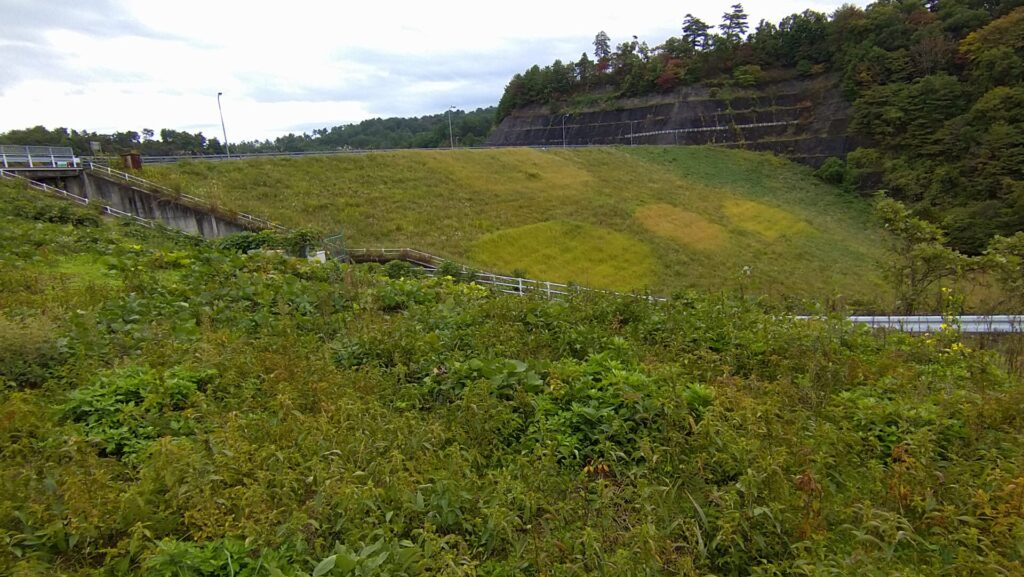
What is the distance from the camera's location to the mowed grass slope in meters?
23.2

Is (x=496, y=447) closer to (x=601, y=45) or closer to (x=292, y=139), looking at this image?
(x=601, y=45)

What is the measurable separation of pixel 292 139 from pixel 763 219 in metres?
110


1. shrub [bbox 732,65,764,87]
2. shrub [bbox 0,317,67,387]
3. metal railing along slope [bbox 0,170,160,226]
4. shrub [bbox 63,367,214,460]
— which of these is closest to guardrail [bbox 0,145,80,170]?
metal railing along slope [bbox 0,170,160,226]

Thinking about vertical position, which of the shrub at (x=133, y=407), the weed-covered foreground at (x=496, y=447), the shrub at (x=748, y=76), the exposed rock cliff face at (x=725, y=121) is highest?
the shrub at (x=748, y=76)

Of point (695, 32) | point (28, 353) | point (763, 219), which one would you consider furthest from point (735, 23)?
point (28, 353)

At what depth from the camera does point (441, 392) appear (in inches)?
203

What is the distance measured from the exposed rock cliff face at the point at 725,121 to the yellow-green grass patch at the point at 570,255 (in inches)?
1201

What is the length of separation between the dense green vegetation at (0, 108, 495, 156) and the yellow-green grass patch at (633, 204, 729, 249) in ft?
74.1

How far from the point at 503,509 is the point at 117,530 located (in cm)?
233

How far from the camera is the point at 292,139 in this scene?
11656cm

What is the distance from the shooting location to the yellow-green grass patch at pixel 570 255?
74.4 ft

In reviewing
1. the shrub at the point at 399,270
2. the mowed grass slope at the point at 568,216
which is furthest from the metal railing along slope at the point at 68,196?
the shrub at the point at 399,270

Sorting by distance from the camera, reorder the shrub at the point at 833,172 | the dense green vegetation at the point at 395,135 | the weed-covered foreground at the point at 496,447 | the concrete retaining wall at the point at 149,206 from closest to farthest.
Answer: the weed-covered foreground at the point at 496,447 < the concrete retaining wall at the point at 149,206 < the shrub at the point at 833,172 < the dense green vegetation at the point at 395,135

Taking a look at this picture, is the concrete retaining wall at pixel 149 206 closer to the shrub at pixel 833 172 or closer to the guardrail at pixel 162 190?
the guardrail at pixel 162 190
